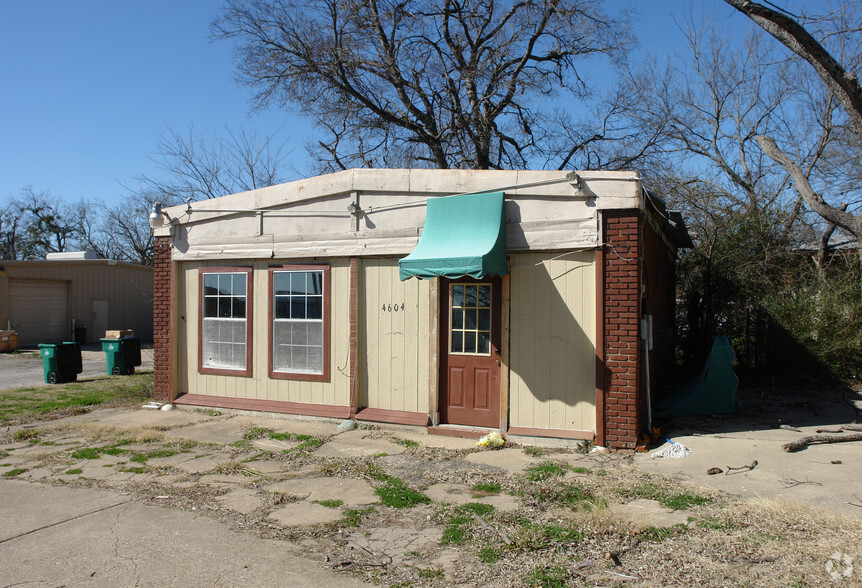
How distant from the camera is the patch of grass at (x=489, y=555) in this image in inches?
169

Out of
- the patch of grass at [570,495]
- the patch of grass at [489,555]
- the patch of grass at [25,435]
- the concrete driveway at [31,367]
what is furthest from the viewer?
the concrete driveway at [31,367]

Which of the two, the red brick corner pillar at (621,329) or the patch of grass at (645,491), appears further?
the red brick corner pillar at (621,329)

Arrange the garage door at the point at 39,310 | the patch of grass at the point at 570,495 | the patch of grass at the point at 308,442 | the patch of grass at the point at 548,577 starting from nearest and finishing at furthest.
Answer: the patch of grass at the point at 548,577 → the patch of grass at the point at 570,495 → the patch of grass at the point at 308,442 → the garage door at the point at 39,310

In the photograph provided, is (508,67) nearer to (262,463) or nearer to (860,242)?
(860,242)

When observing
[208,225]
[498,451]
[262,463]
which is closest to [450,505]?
[498,451]

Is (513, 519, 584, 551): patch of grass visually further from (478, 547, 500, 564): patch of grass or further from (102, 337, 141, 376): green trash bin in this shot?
(102, 337, 141, 376): green trash bin

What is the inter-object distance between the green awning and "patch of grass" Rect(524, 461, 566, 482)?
2261 millimetres

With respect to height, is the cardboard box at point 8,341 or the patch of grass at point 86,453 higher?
the cardboard box at point 8,341

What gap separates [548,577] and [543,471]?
8.19 ft

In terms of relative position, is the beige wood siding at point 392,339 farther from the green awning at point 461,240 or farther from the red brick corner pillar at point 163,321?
the red brick corner pillar at point 163,321

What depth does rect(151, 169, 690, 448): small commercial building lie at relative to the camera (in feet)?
24.0

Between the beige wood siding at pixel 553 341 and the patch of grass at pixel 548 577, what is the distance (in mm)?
3527

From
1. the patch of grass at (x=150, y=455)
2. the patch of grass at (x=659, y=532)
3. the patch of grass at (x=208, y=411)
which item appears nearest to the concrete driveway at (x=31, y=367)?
the patch of grass at (x=208, y=411)

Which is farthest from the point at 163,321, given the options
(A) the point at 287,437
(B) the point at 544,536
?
(B) the point at 544,536
